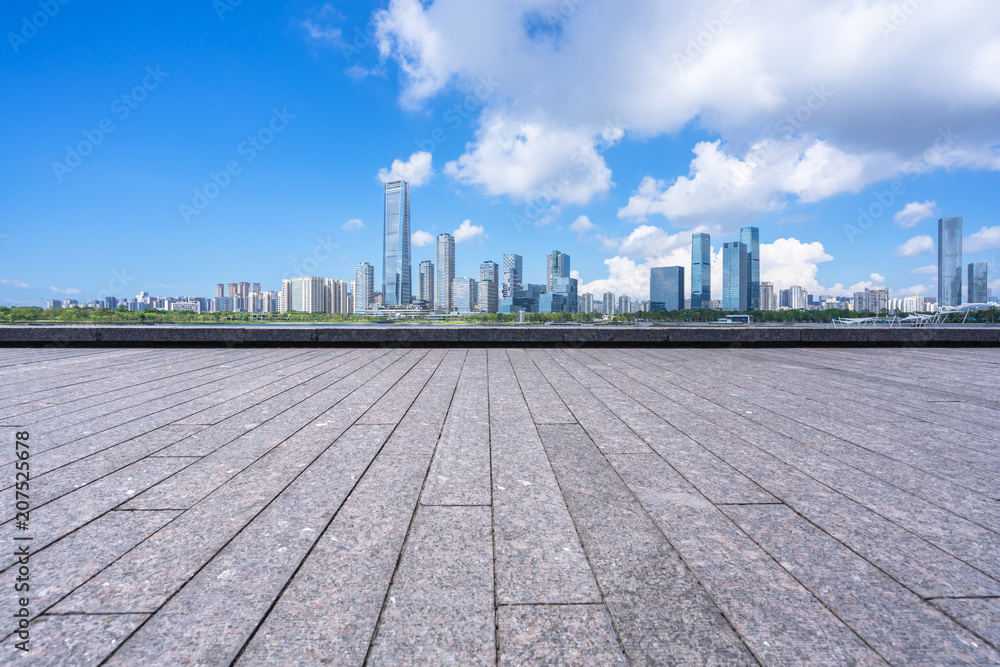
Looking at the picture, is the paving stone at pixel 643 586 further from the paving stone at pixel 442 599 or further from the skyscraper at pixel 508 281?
the skyscraper at pixel 508 281

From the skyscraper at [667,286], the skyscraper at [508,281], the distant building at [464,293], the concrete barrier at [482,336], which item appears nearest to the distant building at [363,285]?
the distant building at [464,293]

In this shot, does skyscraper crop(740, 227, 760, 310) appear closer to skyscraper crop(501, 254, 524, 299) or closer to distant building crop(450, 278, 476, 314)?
skyscraper crop(501, 254, 524, 299)

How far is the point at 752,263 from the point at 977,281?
24452mm

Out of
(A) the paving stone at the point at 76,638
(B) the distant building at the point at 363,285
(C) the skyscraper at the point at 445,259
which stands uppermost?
(C) the skyscraper at the point at 445,259

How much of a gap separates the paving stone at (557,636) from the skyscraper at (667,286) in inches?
3793

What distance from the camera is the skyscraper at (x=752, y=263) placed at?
65.9 meters

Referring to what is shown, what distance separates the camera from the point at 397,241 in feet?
534

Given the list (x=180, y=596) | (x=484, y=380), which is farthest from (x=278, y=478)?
(x=484, y=380)

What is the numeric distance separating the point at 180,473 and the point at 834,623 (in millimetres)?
3277

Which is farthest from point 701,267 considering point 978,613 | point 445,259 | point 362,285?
point 978,613

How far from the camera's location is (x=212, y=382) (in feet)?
18.7

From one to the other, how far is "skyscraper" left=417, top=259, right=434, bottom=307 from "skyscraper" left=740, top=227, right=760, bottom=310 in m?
106

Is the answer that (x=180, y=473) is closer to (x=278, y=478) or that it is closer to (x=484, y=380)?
(x=278, y=478)

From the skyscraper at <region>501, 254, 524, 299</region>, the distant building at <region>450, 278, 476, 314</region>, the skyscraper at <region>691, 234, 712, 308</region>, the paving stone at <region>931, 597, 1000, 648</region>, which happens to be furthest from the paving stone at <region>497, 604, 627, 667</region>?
the distant building at <region>450, 278, 476, 314</region>
